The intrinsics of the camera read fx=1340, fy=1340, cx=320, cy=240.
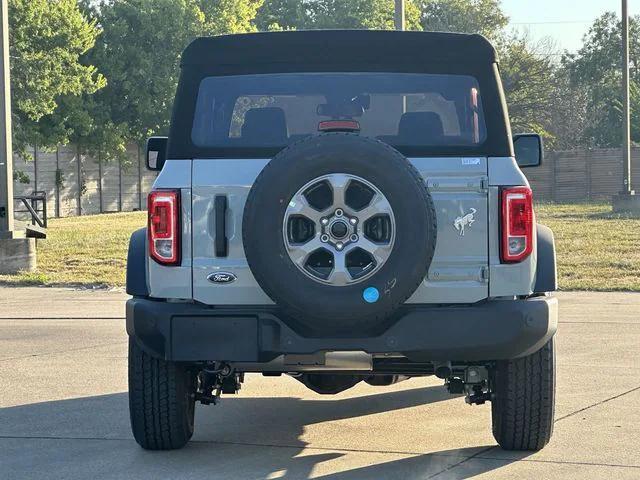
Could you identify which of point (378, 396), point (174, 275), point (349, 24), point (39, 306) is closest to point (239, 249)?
point (174, 275)

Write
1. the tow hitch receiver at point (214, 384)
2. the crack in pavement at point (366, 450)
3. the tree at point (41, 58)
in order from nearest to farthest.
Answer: the crack in pavement at point (366, 450)
the tow hitch receiver at point (214, 384)
the tree at point (41, 58)

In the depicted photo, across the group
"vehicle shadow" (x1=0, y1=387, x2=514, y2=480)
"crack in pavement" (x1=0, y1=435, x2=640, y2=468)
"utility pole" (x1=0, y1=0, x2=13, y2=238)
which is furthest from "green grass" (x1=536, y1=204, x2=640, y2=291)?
"crack in pavement" (x1=0, y1=435, x2=640, y2=468)

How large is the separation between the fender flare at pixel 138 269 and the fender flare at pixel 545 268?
1.92 meters

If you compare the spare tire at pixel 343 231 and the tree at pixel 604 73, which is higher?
the tree at pixel 604 73

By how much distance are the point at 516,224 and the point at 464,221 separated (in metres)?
0.25

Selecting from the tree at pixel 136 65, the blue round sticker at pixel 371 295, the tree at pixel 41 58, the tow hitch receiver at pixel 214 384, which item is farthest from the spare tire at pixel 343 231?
the tree at pixel 136 65

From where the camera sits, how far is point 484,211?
631cm

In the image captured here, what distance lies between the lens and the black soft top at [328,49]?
6715mm

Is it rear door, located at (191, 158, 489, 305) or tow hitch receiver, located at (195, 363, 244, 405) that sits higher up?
rear door, located at (191, 158, 489, 305)

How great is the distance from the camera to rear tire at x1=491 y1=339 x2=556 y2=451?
662 cm

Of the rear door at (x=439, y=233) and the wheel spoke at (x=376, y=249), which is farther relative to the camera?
the rear door at (x=439, y=233)

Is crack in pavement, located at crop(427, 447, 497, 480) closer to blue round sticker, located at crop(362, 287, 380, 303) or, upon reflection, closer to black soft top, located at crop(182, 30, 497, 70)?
blue round sticker, located at crop(362, 287, 380, 303)

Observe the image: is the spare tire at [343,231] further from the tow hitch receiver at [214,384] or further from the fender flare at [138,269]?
the tow hitch receiver at [214,384]

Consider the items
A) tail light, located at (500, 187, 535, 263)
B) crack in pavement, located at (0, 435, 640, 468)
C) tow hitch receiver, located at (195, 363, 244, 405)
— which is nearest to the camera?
tail light, located at (500, 187, 535, 263)
